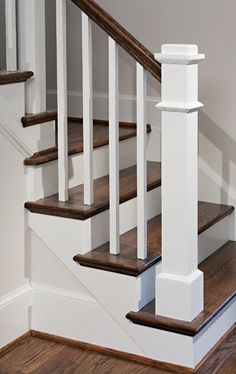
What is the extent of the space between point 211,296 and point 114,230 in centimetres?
47

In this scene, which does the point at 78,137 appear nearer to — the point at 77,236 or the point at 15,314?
the point at 77,236

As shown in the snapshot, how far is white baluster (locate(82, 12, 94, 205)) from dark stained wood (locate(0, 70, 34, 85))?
0.74 ft

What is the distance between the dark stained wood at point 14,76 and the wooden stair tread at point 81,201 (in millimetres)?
496

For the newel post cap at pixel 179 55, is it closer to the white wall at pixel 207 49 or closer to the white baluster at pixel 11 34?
the white baluster at pixel 11 34

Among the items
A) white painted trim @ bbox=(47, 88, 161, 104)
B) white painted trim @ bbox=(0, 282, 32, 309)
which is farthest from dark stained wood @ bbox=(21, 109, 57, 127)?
white painted trim @ bbox=(47, 88, 161, 104)

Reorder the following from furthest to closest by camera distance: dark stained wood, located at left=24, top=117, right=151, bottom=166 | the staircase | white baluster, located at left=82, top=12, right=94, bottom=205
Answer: dark stained wood, located at left=24, top=117, right=151, bottom=166 → white baluster, located at left=82, top=12, right=94, bottom=205 → the staircase

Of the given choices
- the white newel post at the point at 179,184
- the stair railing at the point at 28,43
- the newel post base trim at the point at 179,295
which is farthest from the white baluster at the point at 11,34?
the newel post base trim at the point at 179,295

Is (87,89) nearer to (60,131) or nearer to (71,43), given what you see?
(60,131)

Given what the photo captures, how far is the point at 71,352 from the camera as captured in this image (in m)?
2.95

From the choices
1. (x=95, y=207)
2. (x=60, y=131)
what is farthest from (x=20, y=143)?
(x=95, y=207)

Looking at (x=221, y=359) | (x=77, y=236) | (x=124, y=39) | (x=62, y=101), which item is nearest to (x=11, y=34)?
(x=62, y=101)

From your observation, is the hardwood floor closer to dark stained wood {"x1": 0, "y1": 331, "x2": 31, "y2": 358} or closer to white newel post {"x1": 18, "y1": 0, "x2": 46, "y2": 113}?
dark stained wood {"x1": 0, "y1": 331, "x2": 31, "y2": 358}

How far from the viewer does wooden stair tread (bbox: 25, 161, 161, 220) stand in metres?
2.92

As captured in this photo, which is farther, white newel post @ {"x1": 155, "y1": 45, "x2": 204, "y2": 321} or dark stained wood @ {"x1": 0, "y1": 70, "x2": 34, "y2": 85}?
dark stained wood @ {"x1": 0, "y1": 70, "x2": 34, "y2": 85}
